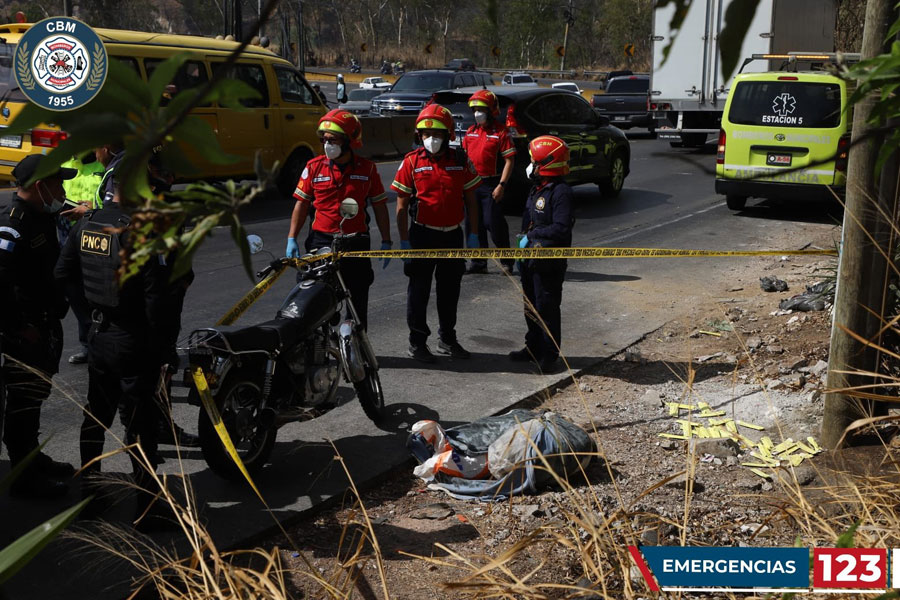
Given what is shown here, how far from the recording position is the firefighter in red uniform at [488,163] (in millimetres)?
9547

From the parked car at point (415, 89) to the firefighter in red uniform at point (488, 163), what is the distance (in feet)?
40.8

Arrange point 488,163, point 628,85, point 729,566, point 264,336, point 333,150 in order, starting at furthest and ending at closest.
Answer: point 628,85 → point 488,163 → point 333,150 → point 264,336 → point 729,566

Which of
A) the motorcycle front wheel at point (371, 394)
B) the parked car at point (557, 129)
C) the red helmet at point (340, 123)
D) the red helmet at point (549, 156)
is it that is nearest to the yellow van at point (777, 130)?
the parked car at point (557, 129)

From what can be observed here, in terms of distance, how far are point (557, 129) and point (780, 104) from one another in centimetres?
314

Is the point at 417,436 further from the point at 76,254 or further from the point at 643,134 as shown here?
the point at 643,134

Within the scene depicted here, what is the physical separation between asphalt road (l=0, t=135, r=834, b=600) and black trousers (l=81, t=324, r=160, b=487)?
1.24 feet

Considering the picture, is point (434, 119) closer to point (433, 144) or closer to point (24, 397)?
point (433, 144)

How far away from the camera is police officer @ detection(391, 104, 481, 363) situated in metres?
6.94

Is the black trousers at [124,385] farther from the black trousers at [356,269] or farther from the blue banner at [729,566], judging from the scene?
the blue banner at [729,566]

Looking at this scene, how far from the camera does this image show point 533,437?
4.64 metres

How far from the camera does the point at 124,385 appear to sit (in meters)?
4.18

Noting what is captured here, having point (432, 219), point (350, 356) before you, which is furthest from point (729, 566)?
point (432, 219)

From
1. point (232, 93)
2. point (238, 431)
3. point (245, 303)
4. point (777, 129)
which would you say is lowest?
point (238, 431)

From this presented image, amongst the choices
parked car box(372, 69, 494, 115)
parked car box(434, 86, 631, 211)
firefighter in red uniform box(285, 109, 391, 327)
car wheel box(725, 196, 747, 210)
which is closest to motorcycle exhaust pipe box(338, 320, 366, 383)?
firefighter in red uniform box(285, 109, 391, 327)
